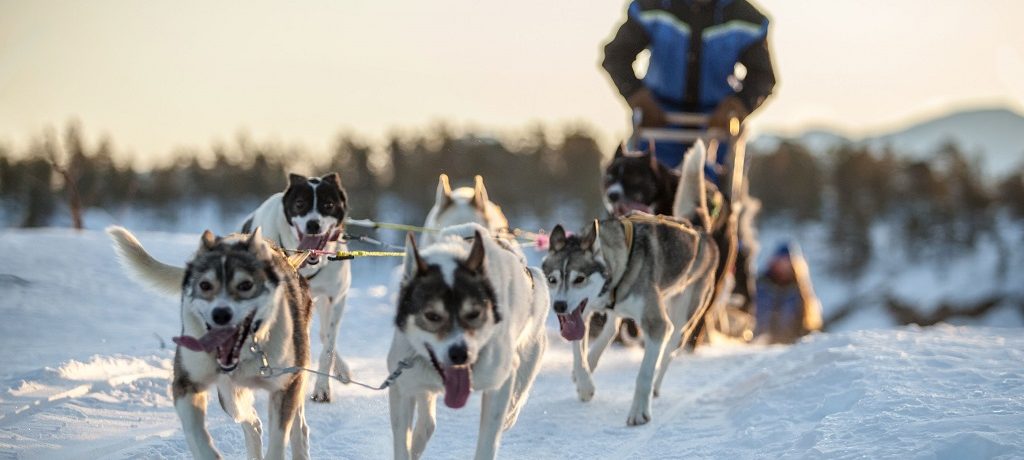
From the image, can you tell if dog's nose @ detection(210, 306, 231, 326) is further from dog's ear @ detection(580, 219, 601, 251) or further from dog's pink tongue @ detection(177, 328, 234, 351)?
dog's ear @ detection(580, 219, 601, 251)

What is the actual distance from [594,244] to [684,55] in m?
3.40

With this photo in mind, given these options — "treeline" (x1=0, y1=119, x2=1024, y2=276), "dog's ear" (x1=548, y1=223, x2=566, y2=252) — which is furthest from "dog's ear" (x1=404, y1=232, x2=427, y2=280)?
"treeline" (x1=0, y1=119, x2=1024, y2=276)

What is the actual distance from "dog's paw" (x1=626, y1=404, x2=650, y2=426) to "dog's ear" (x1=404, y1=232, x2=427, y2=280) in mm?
2057

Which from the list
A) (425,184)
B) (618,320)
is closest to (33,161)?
(425,184)

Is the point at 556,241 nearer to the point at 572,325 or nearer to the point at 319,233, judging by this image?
the point at 572,325

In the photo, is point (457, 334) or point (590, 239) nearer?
point (457, 334)

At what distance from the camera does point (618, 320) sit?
596 centimetres

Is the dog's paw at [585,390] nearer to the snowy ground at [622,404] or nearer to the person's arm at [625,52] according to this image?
the snowy ground at [622,404]

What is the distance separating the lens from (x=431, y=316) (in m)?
3.37

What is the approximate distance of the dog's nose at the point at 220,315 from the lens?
3.37 meters

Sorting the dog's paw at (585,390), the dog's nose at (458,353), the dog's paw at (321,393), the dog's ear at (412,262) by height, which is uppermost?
the dog's ear at (412,262)

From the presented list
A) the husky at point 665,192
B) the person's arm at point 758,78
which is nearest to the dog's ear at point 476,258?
the husky at point 665,192

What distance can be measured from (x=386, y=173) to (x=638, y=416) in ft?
75.9

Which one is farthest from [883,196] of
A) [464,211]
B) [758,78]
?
[464,211]
